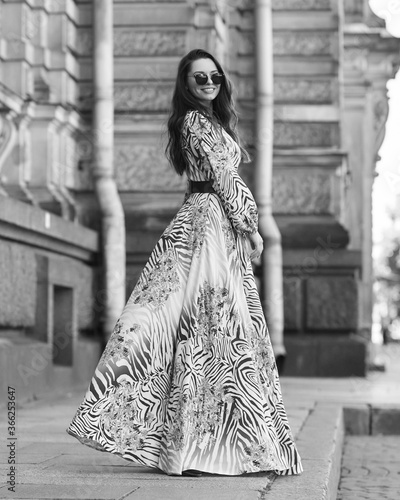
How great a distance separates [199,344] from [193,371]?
0.35ft

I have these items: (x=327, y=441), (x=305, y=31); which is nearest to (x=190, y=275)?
(x=327, y=441)

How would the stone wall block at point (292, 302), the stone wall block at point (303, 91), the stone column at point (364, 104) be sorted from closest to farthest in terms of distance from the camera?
the stone wall block at point (292, 302) → the stone wall block at point (303, 91) → the stone column at point (364, 104)

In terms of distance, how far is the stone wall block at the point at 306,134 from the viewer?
11344 millimetres

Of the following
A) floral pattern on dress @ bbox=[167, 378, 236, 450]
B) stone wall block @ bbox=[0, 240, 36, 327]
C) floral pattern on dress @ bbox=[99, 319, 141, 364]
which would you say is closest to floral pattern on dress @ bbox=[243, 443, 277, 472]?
floral pattern on dress @ bbox=[167, 378, 236, 450]

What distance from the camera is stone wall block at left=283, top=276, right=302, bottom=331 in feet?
36.5

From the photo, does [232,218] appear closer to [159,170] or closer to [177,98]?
[177,98]

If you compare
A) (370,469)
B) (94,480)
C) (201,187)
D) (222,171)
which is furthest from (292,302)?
(94,480)

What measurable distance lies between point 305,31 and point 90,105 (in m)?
2.57

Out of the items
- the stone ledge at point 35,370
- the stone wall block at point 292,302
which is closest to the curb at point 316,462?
the stone ledge at point 35,370

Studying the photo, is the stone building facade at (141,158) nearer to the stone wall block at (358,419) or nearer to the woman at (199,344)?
the stone wall block at (358,419)

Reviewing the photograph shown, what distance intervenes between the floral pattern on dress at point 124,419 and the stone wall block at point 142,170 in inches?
256

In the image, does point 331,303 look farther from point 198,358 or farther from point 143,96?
point 198,358

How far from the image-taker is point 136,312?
4.29 meters

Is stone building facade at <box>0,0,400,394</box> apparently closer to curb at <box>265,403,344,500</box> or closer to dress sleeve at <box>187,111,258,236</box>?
curb at <box>265,403,344,500</box>
